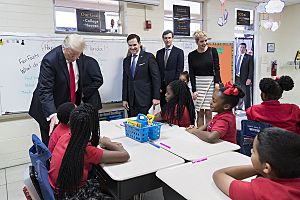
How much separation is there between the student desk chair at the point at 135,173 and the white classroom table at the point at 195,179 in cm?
9

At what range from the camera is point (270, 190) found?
0.94 meters

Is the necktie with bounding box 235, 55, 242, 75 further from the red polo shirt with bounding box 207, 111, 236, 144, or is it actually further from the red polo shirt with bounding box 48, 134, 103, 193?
the red polo shirt with bounding box 48, 134, 103, 193

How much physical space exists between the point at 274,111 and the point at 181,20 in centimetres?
333

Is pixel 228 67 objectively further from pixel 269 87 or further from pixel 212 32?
pixel 269 87

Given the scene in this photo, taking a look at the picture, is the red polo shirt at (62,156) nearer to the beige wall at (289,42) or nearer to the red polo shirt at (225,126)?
the red polo shirt at (225,126)

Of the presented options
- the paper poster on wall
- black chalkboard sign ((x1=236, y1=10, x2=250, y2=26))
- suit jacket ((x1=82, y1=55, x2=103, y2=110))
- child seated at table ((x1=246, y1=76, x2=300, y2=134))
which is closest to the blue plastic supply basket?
child seated at table ((x1=246, y1=76, x2=300, y2=134))

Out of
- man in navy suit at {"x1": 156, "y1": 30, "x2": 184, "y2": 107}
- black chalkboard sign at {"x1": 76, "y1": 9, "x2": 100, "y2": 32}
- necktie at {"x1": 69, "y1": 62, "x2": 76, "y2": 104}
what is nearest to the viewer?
necktie at {"x1": 69, "y1": 62, "x2": 76, "y2": 104}

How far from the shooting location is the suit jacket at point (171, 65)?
134 inches

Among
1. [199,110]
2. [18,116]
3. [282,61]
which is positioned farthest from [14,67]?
[282,61]

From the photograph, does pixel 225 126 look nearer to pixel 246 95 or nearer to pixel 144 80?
pixel 144 80

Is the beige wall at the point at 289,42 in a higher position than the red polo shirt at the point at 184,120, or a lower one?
higher

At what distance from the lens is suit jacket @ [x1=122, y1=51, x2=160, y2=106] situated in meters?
3.20

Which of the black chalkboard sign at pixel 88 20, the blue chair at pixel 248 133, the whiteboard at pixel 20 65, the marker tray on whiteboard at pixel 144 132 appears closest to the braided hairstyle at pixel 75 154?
the marker tray on whiteboard at pixel 144 132

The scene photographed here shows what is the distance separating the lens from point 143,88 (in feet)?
10.6
